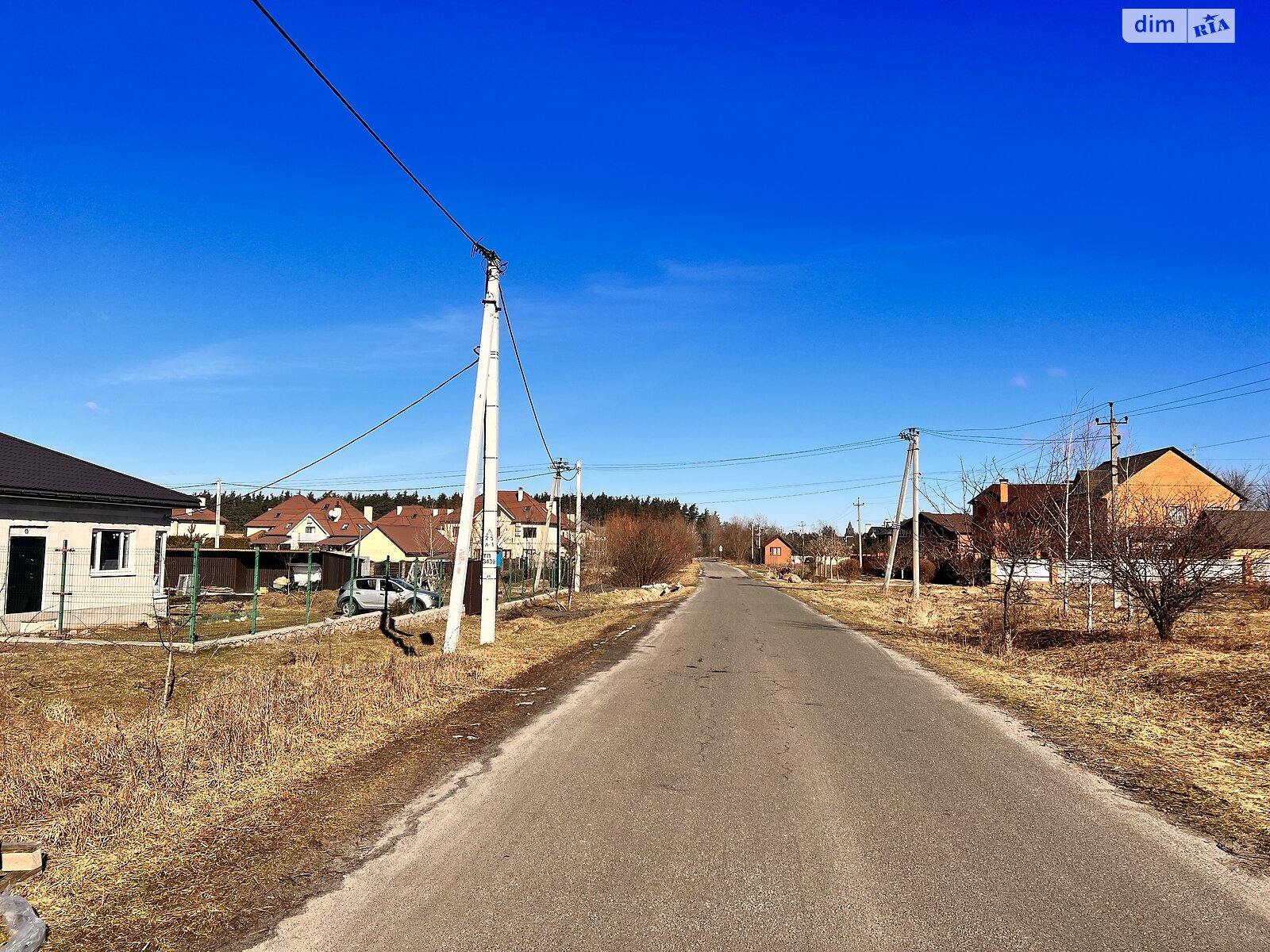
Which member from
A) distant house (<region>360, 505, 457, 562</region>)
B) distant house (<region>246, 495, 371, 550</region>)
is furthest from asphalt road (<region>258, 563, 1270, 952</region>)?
distant house (<region>246, 495, 371, 550</region>)

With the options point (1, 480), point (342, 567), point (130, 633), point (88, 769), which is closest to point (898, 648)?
point (88, 769)

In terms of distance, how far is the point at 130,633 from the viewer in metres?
18.6

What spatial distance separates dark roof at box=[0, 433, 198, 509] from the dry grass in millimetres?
20319

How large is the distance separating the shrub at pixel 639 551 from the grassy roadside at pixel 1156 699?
23353 millimetres

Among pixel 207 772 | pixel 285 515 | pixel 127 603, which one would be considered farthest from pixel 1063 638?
pixel 285 515

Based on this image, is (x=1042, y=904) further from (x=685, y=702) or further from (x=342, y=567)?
(x=342, y=567)

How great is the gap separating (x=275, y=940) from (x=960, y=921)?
3292mm

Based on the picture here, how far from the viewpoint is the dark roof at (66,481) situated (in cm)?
1936

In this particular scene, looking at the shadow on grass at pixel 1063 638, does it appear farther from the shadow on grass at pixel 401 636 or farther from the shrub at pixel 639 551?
the shrub at pixel 639 551

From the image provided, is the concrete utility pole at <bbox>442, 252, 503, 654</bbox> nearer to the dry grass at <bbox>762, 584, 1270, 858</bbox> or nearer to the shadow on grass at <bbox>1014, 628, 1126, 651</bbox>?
the dry grass at <bbox>762, 584, 1270, 858</bbox>

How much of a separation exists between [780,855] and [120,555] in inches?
910

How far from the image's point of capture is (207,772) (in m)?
6.32

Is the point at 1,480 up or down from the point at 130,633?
up

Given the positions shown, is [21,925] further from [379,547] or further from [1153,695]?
[379,547]
